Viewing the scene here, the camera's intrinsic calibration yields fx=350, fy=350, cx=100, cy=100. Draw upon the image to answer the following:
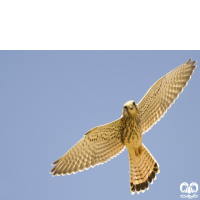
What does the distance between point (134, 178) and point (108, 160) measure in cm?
68

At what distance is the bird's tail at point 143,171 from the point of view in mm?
7445

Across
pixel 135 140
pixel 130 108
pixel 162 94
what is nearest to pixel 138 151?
pixel 135 140

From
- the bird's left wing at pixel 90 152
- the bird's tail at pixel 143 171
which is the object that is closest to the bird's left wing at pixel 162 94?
the bird's tail at pixel 143 171

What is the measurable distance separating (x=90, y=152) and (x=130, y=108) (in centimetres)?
149

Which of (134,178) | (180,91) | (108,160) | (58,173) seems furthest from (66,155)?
(180,91)

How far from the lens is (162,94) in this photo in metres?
7.61

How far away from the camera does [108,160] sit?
770cm

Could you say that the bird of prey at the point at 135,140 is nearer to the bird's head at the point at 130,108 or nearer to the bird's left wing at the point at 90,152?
the bird's left wing at the point at 90,152

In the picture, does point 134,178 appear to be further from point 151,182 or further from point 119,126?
point 119,126

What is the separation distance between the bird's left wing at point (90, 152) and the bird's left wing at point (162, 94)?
0.72m

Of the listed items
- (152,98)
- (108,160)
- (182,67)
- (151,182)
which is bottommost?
(151,182)

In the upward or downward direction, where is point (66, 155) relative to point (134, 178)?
upward

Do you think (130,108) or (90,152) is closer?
(130,108)

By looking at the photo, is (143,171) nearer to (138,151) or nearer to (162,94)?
(138,151)
